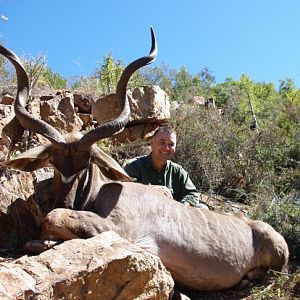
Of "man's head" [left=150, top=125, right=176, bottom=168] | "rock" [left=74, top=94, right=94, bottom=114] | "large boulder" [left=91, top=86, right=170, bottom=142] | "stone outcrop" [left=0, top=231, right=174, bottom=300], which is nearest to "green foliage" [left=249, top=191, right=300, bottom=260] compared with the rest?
"man's head" [left=150, top=125, right=176, bottom=168]

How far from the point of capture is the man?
6117mm

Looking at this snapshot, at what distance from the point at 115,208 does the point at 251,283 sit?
1.78m

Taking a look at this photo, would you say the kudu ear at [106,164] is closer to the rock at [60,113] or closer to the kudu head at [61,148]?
the kudu head at [61,148]

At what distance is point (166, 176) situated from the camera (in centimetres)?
625

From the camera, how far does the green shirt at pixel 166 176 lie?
6.16 metres

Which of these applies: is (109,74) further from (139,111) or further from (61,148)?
(61,148)

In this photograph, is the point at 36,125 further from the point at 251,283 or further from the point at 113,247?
the point at 251,283

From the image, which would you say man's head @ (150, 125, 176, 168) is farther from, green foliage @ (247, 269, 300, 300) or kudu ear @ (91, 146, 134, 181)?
green foliage @ (247, 269, 300, 300)

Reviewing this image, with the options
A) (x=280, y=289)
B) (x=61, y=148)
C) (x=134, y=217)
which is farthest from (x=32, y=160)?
(x=280, y=289)

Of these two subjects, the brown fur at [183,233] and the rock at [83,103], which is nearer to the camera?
the brown fur at [183,233]

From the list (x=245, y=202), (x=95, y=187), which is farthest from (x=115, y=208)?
(x=245, y=202)

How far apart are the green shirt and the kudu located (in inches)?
32.9

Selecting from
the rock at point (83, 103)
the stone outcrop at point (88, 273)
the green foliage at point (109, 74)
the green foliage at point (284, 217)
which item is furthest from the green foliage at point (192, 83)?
the stone outcrop at point (88, 273)

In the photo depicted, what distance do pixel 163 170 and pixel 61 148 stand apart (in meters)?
2.02
